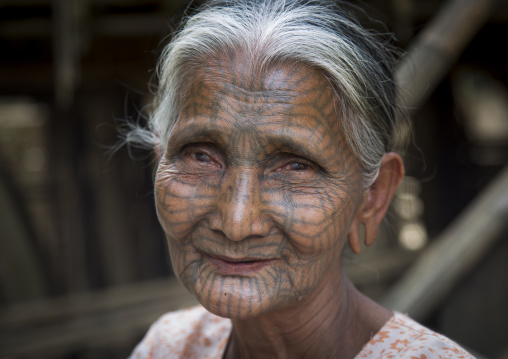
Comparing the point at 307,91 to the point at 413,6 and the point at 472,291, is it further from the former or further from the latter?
the point at 413,6

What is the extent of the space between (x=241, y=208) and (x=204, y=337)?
751 mm

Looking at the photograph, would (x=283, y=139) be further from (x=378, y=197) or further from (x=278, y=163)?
(x=378, y=197)

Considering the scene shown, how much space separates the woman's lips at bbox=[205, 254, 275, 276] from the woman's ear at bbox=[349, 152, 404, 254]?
34 cm

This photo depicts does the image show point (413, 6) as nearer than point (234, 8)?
No

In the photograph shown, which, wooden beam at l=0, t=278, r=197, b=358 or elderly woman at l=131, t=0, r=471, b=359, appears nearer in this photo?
elderly woman at l=131, t=0, r=471, b=359

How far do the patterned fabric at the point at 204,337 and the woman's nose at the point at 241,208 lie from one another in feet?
1.57

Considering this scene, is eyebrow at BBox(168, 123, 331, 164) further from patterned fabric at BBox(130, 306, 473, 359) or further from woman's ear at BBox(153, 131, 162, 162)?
patterned fabric at BBox(130, 306, 473, 359)

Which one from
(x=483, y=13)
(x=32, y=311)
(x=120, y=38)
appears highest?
(x=483, y=13)

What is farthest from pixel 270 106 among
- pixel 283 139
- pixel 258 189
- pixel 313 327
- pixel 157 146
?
pixel 313 327

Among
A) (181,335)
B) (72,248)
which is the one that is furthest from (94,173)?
(181,335)

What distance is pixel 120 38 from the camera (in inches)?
187

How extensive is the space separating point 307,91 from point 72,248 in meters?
4.83

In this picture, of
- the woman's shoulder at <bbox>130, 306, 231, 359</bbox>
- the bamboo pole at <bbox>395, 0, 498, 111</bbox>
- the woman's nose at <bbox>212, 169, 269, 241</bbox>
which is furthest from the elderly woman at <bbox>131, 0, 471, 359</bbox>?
the bamboo pole at <bbox>395, 0, 498, 111</bbox>

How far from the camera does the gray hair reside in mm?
1362
